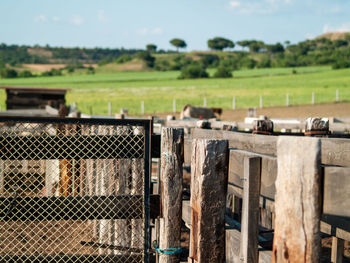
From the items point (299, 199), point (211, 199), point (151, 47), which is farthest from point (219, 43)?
point (299, 199)

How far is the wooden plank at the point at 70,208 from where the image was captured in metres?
3.50

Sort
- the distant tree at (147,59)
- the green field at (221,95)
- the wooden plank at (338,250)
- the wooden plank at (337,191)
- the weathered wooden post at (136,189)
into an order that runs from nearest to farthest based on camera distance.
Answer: the wooden plank at (337,191), the wooden plank at (338,250), the weathered wooden post at (136,189), the green field at (221,95), the distant tree at (147,59)

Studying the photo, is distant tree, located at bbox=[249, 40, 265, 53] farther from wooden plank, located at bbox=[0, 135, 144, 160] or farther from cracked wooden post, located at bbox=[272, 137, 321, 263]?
cracked wooden post, located at bbox=[272, 137, 321, 263]

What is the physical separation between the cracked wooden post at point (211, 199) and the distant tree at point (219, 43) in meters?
172

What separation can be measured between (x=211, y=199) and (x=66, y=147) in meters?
1.32

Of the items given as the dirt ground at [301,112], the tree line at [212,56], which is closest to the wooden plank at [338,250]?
the dirt ground at [301,112]

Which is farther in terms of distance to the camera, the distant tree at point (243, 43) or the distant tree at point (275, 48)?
the distant tree at point (243, 43)

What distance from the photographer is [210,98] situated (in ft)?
155

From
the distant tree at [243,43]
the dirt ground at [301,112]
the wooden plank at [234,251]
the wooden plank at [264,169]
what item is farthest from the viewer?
the distant tree at [243,43]

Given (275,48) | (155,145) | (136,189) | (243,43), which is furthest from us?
(243,43)

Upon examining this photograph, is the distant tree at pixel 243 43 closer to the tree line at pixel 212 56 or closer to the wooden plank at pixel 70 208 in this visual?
the tree line at pixel 212 56

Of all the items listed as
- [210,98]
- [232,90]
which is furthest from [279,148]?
[232,90]

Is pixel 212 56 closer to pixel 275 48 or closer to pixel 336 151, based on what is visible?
pixel 275 48

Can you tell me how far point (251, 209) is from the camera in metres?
2.77
